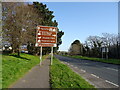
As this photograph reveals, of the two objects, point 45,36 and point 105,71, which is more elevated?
point 45,36

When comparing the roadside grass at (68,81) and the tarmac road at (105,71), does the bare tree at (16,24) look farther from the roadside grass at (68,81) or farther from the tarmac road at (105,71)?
the roadside grass at (68,81)

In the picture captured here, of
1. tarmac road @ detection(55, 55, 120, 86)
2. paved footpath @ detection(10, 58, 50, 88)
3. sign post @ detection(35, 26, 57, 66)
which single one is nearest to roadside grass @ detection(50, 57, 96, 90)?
paved footpath @ detection(10, 58, 50, 88)

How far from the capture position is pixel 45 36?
16.9m

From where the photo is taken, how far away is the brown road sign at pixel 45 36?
16.6 meters

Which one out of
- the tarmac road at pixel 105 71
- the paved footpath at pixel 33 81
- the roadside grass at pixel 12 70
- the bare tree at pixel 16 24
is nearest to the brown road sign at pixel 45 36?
the roadside grass at pixel 12 70

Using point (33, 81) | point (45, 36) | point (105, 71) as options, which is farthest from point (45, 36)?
point (33, 81)

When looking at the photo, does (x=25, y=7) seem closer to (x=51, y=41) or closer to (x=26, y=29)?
(x=26, y=29)

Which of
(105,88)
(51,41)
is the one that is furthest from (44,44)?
(105,88)

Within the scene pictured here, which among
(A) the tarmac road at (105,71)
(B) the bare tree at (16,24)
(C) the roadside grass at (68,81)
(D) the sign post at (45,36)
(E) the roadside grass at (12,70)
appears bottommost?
(A) the tarmac road at (105,71)

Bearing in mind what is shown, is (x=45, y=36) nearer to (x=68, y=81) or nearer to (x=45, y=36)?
(x=45, y=36)

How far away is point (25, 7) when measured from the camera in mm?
A: 25812

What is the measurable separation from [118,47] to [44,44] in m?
31.4

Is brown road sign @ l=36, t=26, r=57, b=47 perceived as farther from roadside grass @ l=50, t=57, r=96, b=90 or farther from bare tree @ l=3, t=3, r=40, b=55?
bare tree @ l=3, t=3, r=40, b=55

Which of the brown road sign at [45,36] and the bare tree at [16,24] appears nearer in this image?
the brown road sign at [45,36]
